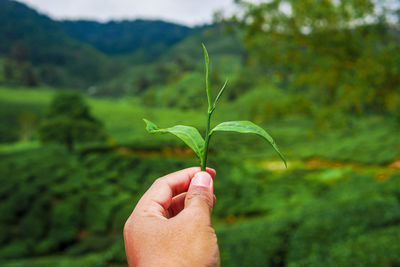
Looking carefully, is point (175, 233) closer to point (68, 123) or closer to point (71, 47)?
point (68, 123)

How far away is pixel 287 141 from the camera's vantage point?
20.6 meters

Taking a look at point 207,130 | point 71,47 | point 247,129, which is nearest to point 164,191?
point 207,130

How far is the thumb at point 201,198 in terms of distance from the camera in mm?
1027

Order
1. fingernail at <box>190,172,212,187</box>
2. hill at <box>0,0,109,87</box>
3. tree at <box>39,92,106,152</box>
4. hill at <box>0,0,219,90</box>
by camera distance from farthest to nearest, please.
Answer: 1. hill at <box>0,0,109,87</box>
2. hill at <box>0,0,219,90</box>
3. tree at <box>39,92,106,152</box>
4. fingernail at <box>190,172,212,187</box>

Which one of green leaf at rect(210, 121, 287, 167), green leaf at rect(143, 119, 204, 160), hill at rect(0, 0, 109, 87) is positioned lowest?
hill at rect(0, 0, 109, 87)

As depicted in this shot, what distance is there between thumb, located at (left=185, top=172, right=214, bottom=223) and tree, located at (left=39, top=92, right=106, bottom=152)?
12951 millimetres

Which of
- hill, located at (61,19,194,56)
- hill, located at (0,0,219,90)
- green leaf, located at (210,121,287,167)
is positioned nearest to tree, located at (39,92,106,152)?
green leaf, located at (210,121,287,167)

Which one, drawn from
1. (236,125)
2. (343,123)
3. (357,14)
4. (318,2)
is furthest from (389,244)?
(236,125)

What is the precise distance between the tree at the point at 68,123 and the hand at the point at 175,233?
1291cm

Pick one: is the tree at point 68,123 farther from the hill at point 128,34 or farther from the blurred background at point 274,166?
the hill at point 128,34

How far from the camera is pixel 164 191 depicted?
3.98 feet

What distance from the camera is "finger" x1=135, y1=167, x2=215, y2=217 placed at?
3.71 ft

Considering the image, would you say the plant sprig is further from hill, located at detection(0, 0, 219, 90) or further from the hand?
hill, located at detection(0, 0, 219, 90)

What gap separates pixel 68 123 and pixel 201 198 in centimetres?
1302
